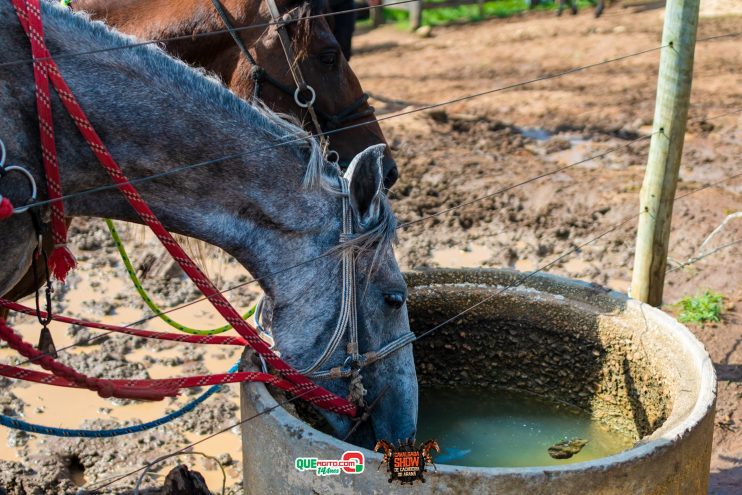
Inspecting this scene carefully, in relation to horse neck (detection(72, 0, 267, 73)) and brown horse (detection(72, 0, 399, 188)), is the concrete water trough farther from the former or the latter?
horse neck (detection(72, 0, 267, 73))

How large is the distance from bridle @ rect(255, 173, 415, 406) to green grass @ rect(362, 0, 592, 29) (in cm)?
1058

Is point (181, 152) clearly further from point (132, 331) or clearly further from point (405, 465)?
point (405, 465)

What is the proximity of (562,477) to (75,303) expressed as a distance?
11.0 ft

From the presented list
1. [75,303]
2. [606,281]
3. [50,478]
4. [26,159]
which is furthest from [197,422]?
[606,281]

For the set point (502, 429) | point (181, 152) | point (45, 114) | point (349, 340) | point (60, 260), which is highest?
point (45, 114)

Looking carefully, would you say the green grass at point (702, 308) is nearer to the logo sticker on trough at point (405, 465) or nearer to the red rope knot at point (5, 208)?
the logo sticker on trough at point (405, 465)

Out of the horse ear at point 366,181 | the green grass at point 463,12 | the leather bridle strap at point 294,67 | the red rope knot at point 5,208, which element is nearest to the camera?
the red rope knot at point 5,208

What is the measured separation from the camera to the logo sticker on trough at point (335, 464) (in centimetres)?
197

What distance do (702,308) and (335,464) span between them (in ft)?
8.73

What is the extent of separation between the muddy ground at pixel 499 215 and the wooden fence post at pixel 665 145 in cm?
47

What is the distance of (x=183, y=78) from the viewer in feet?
7.12

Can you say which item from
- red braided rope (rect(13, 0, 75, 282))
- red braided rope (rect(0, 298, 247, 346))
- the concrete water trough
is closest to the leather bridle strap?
the concrete water trough

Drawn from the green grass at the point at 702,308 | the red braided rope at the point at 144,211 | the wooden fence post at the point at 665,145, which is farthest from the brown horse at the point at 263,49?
the green grass at the point at 702,308

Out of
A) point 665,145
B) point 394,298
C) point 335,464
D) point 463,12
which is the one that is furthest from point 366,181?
point 463,12
